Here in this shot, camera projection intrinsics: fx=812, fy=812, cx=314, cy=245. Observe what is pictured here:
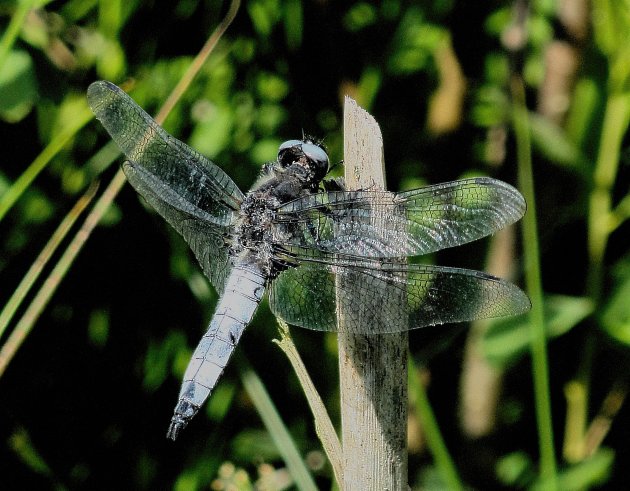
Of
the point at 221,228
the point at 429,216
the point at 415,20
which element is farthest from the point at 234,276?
the point at 415,20

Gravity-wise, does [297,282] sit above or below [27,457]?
above

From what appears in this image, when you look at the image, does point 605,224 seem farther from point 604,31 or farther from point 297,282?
point 297,282

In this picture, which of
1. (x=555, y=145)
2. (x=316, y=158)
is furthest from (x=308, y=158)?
(x=555, y=145)

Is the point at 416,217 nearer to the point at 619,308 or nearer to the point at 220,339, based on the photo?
the point at 220,339

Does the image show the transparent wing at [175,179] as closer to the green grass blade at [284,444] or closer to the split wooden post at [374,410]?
the green grass blade at [284,444]

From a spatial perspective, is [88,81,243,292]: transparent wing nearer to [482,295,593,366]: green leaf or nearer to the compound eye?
the compound eye

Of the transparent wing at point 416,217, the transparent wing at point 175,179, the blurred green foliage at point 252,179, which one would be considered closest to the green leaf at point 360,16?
the blurred green foliage at point 252,179
